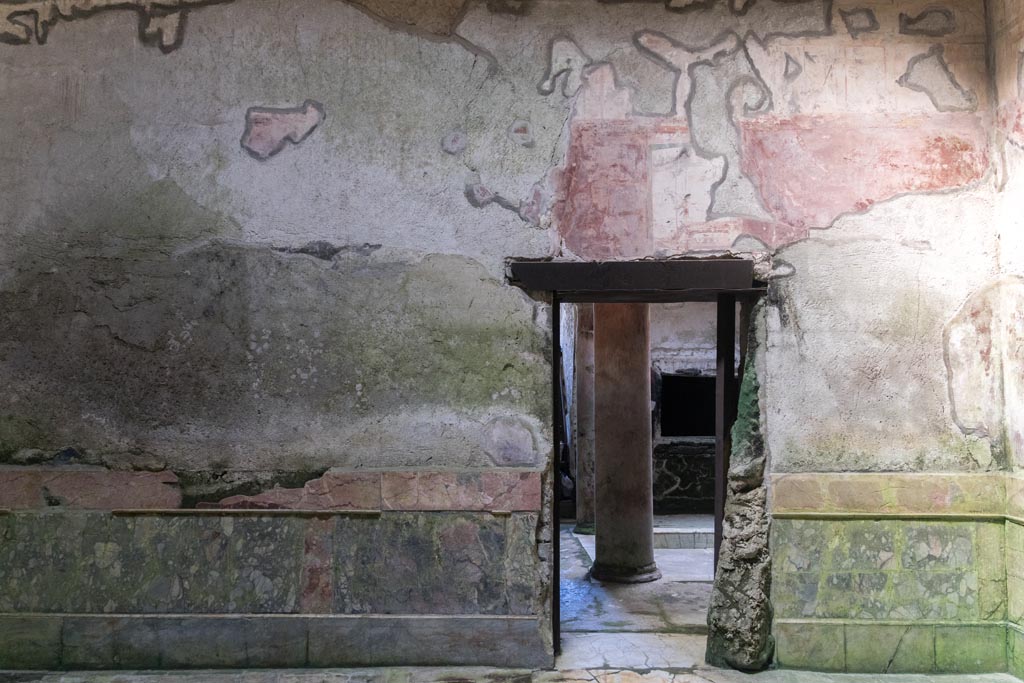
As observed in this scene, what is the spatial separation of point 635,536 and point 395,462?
2.26m

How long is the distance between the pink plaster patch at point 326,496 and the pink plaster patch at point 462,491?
6cm

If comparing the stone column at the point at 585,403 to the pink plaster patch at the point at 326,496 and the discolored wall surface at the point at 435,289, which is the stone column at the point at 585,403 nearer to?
the discolored wall surface at the point at 435,289

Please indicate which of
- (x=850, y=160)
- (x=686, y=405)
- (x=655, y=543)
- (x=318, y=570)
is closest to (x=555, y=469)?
(x=318, y=570)

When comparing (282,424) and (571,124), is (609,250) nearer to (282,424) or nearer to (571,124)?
(571,124)

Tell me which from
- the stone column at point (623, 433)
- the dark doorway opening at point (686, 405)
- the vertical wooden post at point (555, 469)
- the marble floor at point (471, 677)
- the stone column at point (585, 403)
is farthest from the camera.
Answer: the dark doorway opening at point (686, 405)

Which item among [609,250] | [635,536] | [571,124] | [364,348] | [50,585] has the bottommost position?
[635,536]

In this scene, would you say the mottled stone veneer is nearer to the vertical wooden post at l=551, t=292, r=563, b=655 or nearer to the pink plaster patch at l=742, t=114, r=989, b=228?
the vertical wooden post at l=551, t=292, r=563, b=655

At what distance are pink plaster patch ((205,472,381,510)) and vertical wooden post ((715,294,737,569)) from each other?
4.83 feet

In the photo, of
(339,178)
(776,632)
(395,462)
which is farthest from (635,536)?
(339,178)

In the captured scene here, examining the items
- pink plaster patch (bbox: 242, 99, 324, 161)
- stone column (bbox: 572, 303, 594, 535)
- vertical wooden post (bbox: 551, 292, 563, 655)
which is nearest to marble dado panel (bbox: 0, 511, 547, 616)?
vertical wooden post (bbox: 551, 292, 563, 655)

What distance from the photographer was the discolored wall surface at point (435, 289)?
331 centimetres

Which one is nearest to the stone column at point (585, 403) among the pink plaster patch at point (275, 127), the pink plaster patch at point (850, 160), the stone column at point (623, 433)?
the stone column at point (623, 433)

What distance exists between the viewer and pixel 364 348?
3412 millimetres

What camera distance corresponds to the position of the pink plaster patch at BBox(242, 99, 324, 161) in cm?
346
